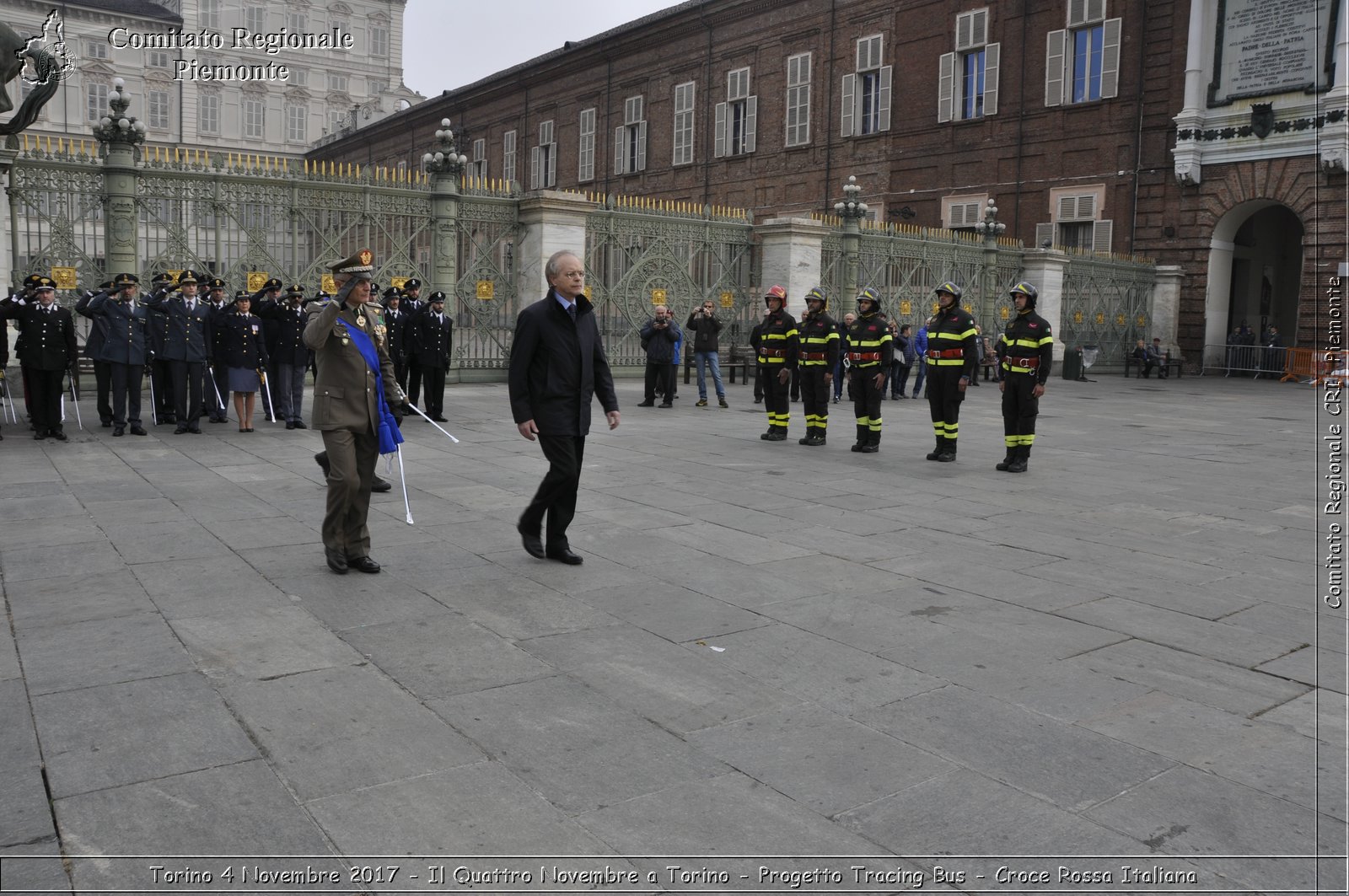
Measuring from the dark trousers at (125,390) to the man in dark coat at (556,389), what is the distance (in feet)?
25.2

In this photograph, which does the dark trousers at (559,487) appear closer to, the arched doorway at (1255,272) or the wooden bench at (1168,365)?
the wooden bench at (1168,365)

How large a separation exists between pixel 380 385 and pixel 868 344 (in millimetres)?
7147

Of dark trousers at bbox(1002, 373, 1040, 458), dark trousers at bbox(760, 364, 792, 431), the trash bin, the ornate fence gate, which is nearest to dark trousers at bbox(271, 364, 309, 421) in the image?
dark trousers at bbox(760, 364, 792, 431)

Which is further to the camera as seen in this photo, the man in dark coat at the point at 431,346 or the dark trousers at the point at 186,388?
the man in dark coat at the point at 431,346

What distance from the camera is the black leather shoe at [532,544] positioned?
6.79 metres

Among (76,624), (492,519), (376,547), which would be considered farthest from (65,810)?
(492,519)

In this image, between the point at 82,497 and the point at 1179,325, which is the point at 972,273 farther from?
the point at 82,497

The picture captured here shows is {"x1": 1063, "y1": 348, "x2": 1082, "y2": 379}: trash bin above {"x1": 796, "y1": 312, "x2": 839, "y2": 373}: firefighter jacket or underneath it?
underneath

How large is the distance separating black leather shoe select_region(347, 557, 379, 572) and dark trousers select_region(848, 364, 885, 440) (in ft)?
23.1

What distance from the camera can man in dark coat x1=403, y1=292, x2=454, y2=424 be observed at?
1438cm

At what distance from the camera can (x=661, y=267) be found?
22344 millimetres

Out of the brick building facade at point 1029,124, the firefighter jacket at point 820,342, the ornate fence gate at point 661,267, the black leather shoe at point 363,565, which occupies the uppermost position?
the brick building facade at point 1029,124

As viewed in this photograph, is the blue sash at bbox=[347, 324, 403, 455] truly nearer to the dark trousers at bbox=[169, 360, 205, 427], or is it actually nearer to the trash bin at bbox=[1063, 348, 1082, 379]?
the dark trousers at bbox=[169, 360, 205, 427]

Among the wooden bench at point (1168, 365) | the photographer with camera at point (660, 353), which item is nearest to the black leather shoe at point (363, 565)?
the photographer with camera at point (660, 353)
